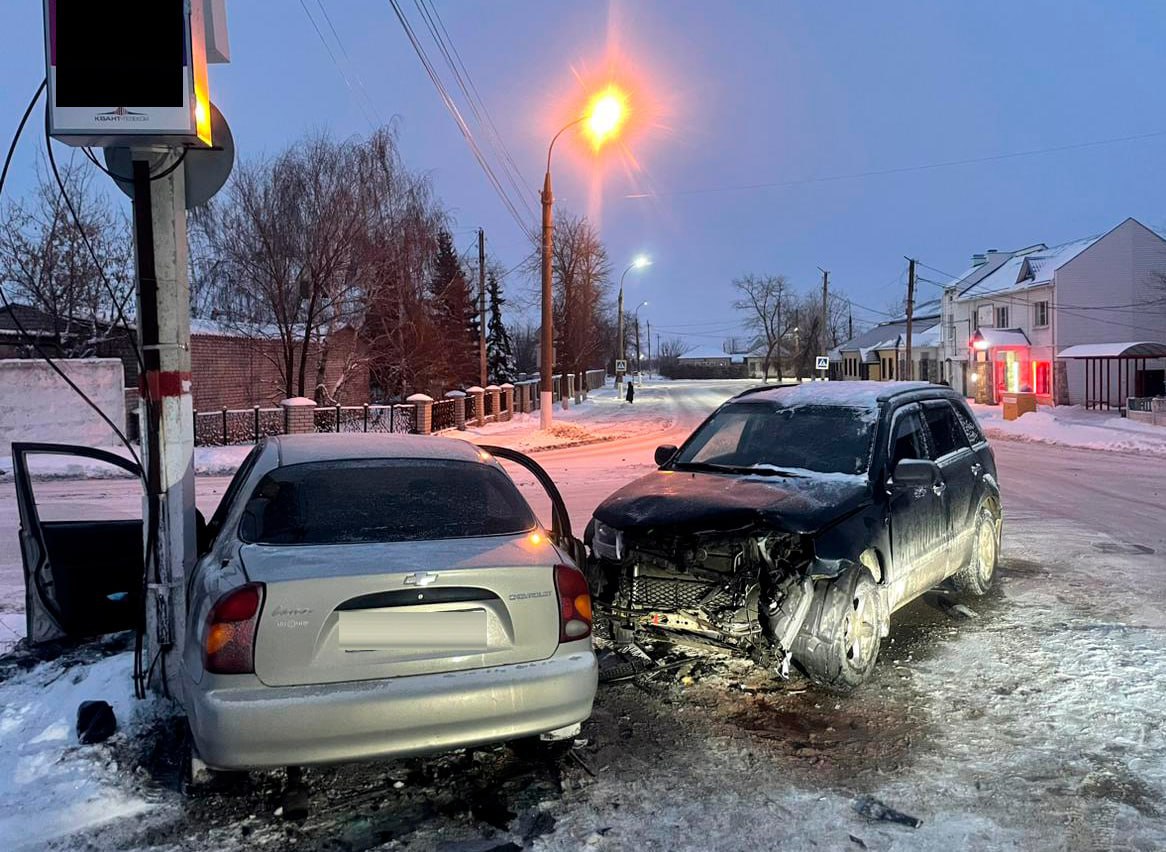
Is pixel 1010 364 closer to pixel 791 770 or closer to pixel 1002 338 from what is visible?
pixel 1002 338

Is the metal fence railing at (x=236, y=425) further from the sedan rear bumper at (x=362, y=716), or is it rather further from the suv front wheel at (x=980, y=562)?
the sedan rear bumper at (x=362, y=716)

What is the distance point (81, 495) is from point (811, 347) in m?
92.2

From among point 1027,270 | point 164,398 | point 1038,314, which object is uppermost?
point 1027,270

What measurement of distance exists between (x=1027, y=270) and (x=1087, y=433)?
2410cm

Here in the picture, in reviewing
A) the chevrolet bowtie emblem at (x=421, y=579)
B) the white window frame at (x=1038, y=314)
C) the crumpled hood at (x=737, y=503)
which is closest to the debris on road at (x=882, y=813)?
the crumpled hood at (x=737, y=503)

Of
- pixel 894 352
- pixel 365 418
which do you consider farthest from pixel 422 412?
pixel 894 352

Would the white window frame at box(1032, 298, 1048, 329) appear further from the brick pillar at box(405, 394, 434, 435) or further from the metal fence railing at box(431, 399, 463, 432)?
the brick pillar at box(405, 394, 434, 435)

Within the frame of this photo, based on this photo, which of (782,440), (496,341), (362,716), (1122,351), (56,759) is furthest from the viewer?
(496,341)

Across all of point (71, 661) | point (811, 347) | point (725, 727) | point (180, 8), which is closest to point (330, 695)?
point (725, 727)

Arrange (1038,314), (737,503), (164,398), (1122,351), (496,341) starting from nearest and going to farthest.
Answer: (164,398)
(737,503)
(1122,351)
(1038,314)
(496,341)

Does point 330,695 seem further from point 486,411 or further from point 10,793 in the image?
point 486,411

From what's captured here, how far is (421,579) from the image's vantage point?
3324 mm

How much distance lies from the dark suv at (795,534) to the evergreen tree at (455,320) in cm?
2490

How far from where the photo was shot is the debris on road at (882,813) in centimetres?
344
